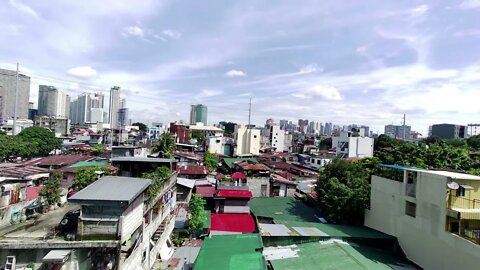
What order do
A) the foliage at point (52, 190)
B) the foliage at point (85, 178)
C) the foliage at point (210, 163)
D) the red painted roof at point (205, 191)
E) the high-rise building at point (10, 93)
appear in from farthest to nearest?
1. the high-rise building at point (10, 93)
2. the foliage at point (210, 163)
3. the red painted roof at point (205, 191)
4. the foliage at point (85, 178)
5. the foliage at point (52, 190)

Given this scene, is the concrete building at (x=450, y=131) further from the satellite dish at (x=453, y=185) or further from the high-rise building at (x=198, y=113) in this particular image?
the satellite dish at (x=453, y=185)

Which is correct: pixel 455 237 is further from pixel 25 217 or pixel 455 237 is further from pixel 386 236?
pixel 25 217

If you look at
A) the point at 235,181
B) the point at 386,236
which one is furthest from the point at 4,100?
the point at 386,236

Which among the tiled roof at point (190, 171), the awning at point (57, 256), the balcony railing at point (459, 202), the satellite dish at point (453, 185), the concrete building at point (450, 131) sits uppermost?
the concrete building at point (450, 131)

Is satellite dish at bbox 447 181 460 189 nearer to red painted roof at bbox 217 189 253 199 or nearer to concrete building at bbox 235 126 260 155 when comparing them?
red painted roof at bbox 217 189 253 199

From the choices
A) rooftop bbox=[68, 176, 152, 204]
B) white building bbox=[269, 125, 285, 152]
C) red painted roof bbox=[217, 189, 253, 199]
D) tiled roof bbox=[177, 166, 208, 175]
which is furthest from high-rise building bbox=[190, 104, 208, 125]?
rooftop bbox=[68, 176, 152, 204]

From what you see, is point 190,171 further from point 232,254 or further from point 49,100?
point 49,100

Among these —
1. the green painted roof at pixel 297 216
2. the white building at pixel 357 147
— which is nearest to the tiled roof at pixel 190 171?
the green painted roof at pixel 297 216

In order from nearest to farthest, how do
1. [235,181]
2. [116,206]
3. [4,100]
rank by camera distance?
[116,206], [235,181], [4,100]
